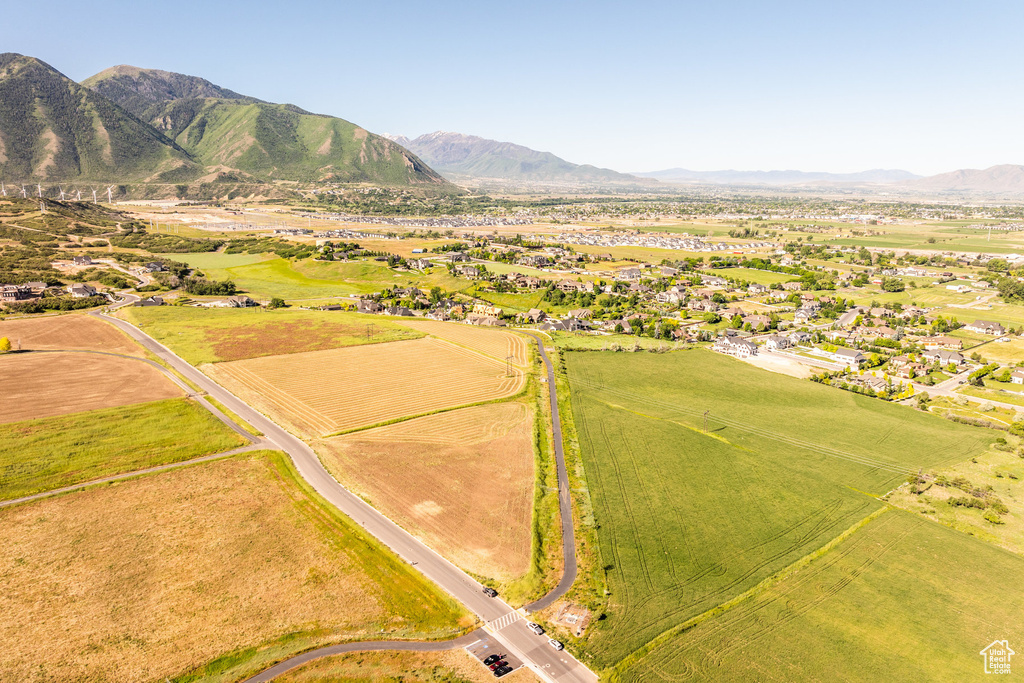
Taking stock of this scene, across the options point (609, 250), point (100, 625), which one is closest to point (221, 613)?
point (100, 625)

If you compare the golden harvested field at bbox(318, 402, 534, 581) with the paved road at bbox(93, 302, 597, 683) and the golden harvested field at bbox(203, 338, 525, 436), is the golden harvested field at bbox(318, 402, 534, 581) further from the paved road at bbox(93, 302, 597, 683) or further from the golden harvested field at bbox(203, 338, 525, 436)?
the golden harvested field at bbox(203, 338, 525, 436)

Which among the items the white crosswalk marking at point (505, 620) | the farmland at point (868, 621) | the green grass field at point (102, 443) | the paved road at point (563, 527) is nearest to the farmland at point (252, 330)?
the green grass field at point (102, 443)

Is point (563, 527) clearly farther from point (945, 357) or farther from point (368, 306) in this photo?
point (368, 306)

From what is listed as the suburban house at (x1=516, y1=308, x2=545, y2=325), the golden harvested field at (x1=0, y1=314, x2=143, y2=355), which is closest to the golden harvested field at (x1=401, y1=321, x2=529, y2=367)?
the suburban house at (x1=516, y1=308, x2=545, y2=325)

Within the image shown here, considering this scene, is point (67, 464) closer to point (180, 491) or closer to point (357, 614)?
point (180, 491)

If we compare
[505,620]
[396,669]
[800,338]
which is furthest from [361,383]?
[800,338]
